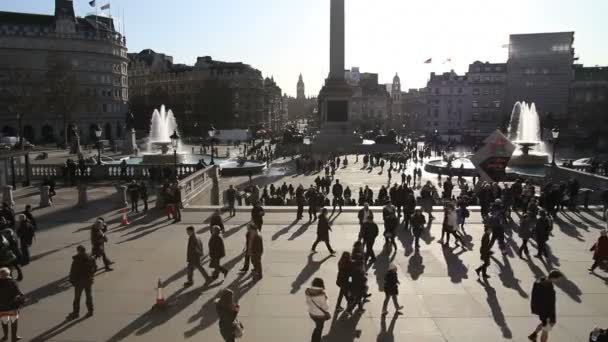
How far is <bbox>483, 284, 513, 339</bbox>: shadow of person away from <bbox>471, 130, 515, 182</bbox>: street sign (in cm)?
1084

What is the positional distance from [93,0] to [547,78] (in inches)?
3449

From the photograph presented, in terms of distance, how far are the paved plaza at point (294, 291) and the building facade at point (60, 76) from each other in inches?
2502

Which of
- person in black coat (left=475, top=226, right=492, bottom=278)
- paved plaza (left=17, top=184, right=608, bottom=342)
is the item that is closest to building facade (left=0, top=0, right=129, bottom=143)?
paved plaza (left=17, top=184, right=608, bottom=342)

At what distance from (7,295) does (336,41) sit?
67519 millimetres

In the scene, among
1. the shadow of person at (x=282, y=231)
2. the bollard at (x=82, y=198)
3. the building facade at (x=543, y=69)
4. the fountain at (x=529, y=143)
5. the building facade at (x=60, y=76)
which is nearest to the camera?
the shadow of person at (x=282, y=231)

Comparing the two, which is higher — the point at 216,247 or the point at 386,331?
the point at 216,247

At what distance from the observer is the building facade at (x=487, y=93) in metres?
113

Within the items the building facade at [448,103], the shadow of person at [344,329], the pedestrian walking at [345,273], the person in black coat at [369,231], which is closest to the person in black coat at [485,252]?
the person in black coat at [369,231]

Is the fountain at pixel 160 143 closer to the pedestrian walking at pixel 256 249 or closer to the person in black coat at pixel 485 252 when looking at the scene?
the pedestrian walking at pixel 256 249

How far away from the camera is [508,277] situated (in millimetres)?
13055

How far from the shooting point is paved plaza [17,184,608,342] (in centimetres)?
985

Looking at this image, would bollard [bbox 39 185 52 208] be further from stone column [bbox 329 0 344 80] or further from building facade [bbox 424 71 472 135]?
building facade [bbox 424 71 472 135]

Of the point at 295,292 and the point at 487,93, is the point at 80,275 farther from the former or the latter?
the point at 487,93

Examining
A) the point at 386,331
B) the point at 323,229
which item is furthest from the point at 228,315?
the point at 323,229
